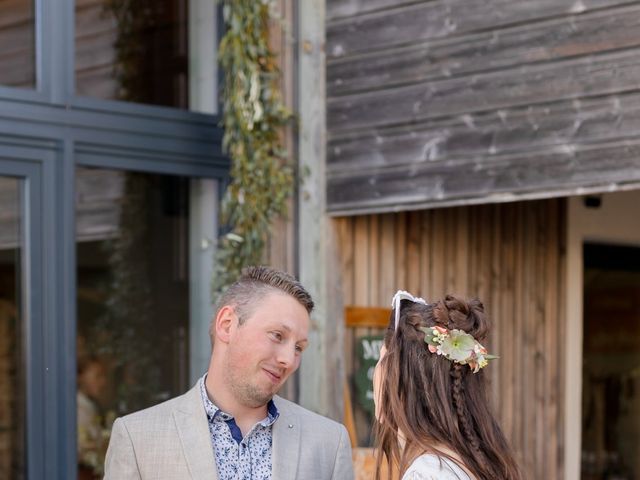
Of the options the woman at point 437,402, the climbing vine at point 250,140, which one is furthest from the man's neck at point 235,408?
Answer: the climbing vine at point 250,140

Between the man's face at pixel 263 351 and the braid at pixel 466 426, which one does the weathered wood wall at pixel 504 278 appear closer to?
the man's face at pixel 263 351

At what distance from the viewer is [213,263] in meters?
5.88

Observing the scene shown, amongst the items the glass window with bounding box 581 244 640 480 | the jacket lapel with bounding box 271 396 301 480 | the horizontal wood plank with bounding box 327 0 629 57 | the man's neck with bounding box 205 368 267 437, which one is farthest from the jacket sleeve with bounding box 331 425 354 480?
the glass window with bounding box 581 244 640 480

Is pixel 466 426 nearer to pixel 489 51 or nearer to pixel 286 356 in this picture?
pixel 286 356

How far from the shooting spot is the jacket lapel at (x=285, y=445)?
3311mm

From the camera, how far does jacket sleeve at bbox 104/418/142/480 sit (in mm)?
3238

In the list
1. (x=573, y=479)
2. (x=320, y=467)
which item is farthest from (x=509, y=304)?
(x=320, y=467)

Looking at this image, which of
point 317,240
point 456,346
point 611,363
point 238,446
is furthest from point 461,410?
point 611,363

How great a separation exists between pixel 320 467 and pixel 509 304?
3.33 m

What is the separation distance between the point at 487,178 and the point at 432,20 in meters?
0.77

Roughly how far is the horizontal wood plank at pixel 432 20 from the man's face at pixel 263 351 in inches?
86.7

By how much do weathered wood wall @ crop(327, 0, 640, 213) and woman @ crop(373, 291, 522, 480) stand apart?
2155 mm

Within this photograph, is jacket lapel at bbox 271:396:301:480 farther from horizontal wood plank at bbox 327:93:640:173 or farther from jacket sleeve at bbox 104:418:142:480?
horizontal wood plank at bbox 327:93:640:173

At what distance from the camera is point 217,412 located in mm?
3332
